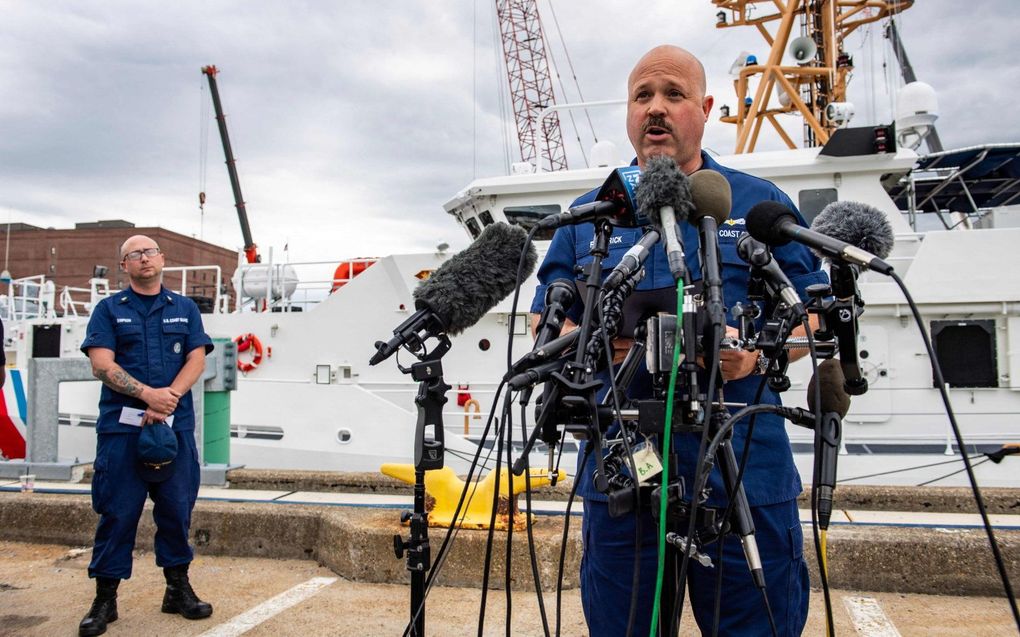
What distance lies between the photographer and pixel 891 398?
6.80 metres

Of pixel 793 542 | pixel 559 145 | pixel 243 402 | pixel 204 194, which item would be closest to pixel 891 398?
pixel 793 542

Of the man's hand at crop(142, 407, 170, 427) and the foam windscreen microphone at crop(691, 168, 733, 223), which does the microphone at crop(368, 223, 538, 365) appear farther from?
the man's hand at crop(142, 407, 170, 427)

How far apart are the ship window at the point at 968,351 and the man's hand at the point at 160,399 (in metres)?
6.80

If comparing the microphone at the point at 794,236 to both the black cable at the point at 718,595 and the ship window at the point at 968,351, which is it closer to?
the black cable at the point at 718,595

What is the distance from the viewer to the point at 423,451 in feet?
6.84

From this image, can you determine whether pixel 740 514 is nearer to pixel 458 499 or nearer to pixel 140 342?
pixel 458 499

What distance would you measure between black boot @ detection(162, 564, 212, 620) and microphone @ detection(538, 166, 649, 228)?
256 cm

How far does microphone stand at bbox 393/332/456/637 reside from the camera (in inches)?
81.2

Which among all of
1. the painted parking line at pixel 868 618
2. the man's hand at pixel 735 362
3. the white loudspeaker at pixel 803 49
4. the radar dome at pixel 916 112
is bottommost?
the painted parking line at pixel 868 618

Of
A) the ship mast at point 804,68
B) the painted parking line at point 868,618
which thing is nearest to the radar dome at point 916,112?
the ship mast at point 804,68

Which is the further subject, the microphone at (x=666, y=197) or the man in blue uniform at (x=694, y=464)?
the man in blue uniform at (x=694, y=464)

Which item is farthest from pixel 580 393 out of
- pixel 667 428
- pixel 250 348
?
pixel 250 348

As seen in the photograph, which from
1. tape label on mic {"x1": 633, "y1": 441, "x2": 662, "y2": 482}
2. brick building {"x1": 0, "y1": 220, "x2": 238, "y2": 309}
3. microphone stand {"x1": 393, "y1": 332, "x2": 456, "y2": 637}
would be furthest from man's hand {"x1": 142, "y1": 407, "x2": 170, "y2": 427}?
brick building {"x1": 0, "y1": 220, "x2": 238, "y2": 309}

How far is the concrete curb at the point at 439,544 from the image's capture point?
3111 mm
